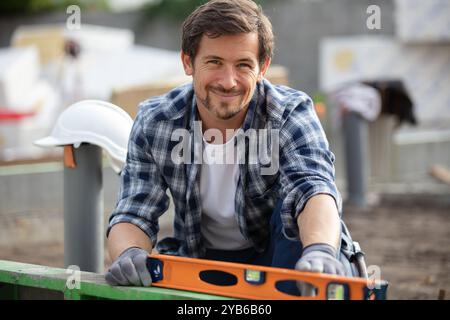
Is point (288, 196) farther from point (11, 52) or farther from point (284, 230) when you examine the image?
point (11, 52)

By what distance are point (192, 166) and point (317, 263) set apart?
684mm

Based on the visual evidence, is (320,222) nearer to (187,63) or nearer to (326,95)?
(187,63)

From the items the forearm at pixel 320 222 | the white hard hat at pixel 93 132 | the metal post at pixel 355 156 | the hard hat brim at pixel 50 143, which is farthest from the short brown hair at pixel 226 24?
the metal post at pixel 355 156

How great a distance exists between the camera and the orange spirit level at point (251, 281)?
6.39 feet

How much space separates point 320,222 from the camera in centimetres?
225

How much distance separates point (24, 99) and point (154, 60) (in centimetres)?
165

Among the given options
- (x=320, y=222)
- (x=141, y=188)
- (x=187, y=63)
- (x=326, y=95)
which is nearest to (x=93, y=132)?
(x=141, y=188)

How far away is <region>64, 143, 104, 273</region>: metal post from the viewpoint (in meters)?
3.11

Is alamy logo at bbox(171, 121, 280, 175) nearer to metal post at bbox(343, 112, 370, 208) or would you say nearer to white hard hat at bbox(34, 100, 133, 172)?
white hard hat at bbox(34, 100, 133, 172)

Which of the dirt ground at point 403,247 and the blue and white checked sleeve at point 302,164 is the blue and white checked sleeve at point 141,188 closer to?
the blue and white checked sleeve at point 302,164

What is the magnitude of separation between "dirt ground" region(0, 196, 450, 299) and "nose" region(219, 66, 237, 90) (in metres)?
1.76

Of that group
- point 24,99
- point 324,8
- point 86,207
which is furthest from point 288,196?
point 324,8

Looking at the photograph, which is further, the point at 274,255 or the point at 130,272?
the point at 274,255

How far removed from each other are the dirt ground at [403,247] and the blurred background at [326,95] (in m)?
0.01
